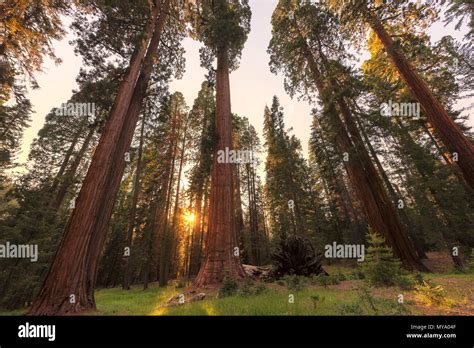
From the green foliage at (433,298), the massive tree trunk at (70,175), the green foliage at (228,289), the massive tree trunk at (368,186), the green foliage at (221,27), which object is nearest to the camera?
the green foliage at (433,298)

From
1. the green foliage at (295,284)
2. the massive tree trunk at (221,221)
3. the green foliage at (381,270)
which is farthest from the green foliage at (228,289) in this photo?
the green foliage at (381,270)

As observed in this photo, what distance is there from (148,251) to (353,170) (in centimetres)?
1605

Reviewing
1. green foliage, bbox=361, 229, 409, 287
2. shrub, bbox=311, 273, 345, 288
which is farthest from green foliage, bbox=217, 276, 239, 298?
green foliage, bbox=361, 229, 409, 287

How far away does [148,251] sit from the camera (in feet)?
53.7

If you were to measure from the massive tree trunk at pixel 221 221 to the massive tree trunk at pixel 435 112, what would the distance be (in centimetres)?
762

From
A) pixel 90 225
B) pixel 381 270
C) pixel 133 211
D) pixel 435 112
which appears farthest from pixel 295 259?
pixel 133 211

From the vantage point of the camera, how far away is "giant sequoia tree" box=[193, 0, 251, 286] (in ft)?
23.2

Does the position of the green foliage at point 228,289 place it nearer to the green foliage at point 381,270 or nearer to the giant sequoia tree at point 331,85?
the green foliage at point 381,270

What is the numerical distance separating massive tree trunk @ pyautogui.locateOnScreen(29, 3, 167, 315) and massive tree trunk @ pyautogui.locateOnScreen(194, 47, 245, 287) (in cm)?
328

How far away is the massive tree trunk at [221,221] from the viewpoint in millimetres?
6910

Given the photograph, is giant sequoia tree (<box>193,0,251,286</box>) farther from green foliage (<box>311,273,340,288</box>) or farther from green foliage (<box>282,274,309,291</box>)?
green foliage (<box>311,273,340,288</box>)
